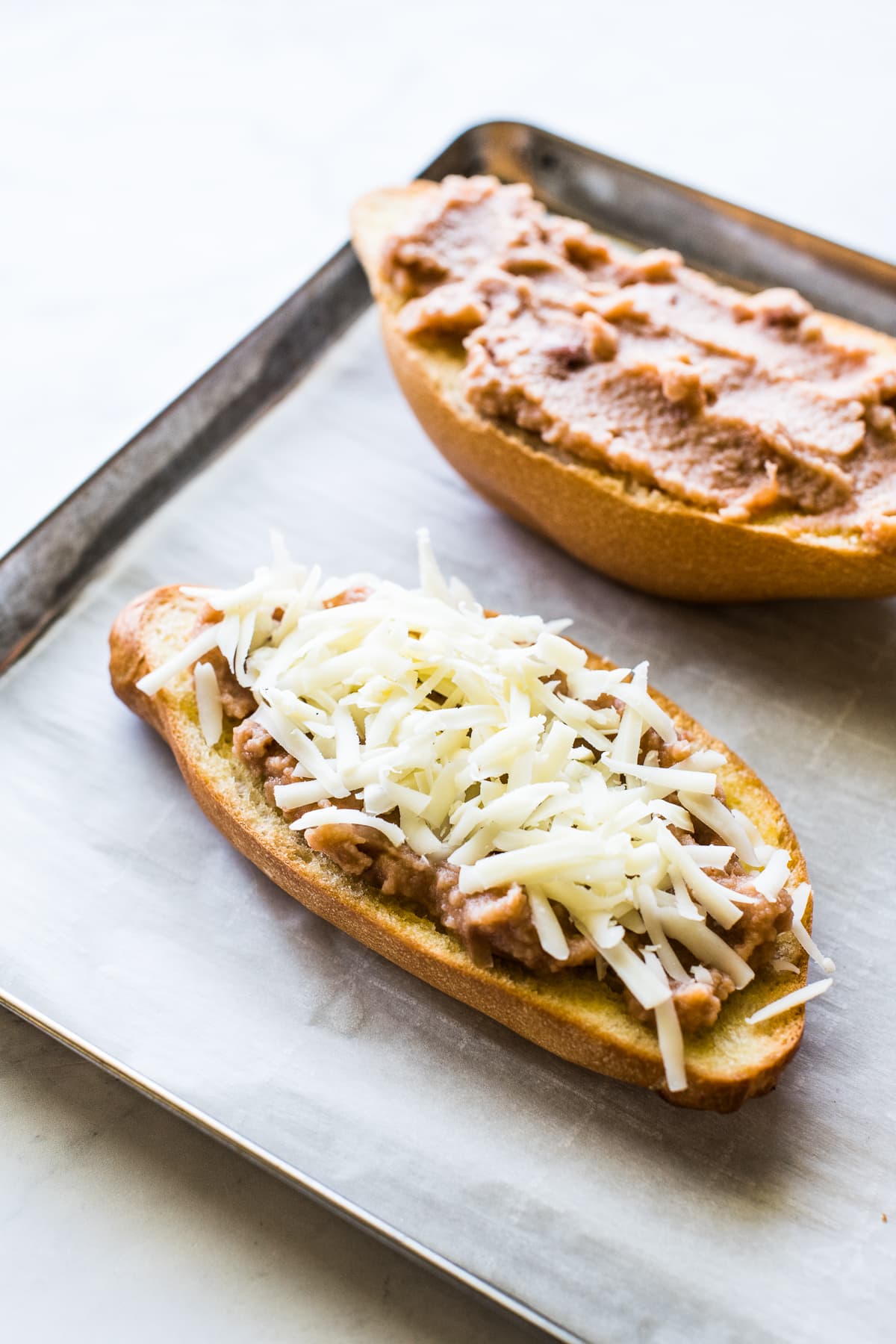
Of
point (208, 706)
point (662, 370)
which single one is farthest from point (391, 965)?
point (662, 370)

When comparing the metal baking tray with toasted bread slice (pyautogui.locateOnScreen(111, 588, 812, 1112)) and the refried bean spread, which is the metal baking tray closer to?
toasted bread slice (pyautogui.locateOnScreen(111, 588, 812, 1112))

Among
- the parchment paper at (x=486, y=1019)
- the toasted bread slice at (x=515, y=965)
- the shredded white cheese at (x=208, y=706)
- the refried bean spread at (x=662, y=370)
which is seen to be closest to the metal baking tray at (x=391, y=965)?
the parchment paper at (x=486, y=1019)

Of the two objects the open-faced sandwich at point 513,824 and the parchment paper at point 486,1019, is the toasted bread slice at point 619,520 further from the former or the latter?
the open-faced sandwich at point 513,824

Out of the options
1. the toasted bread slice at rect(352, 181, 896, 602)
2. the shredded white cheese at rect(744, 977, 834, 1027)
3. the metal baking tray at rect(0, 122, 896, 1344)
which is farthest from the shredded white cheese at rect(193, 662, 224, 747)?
the shredded white cheese at rect(744, 977, 834, 1027)

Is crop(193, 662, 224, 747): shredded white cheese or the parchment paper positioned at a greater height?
crop(193, 662, 224, 747): shredded white cheese

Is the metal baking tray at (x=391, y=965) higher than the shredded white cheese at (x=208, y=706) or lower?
lower

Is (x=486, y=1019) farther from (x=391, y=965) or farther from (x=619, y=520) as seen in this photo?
(x=619, y=520)
